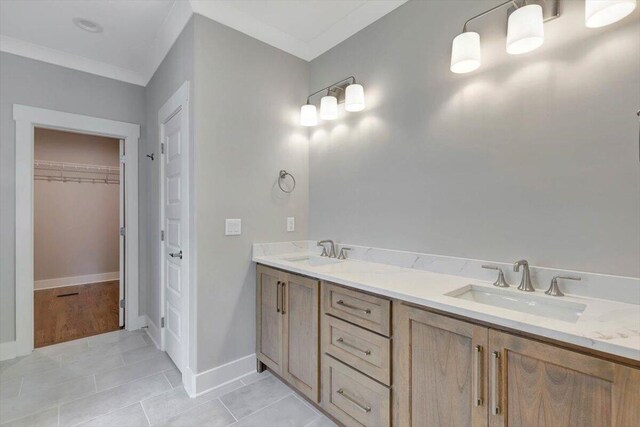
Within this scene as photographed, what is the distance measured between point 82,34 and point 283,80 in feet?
5.63

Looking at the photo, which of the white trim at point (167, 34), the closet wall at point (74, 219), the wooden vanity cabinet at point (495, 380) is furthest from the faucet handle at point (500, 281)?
the closet wall at point (74, 219)

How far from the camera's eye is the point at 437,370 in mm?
1212

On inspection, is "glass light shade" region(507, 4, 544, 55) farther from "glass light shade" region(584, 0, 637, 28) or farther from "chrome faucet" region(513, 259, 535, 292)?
"chrome faucet" region(513, 259, 535, 292)

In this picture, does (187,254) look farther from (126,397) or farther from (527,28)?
(527,28)

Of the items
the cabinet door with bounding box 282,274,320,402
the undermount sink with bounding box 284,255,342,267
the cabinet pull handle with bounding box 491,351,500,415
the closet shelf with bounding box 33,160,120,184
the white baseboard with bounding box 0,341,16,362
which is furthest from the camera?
the closet shelf with bounding box 33,160,120,184

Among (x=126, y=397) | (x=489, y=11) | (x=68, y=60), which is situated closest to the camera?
(x=489, y=11)

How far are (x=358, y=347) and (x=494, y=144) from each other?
1.27m

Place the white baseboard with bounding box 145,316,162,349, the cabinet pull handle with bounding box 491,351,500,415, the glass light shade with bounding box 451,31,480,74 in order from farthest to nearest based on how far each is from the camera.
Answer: the white baseboard with bounding box 145,316,162,349 → the glass light shade with bounding box 451,31,480,74 → the cabinet pull handle with bounding box 491,351,500,415

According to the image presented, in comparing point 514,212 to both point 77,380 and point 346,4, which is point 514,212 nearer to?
point 346,4

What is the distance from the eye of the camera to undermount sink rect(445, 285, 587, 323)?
119 centimetres

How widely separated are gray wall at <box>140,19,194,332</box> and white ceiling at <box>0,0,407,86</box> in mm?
144

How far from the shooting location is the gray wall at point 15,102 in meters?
2.51

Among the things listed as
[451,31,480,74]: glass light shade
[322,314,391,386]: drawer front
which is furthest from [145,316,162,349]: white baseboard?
[451,31,480,74]: glass light shade

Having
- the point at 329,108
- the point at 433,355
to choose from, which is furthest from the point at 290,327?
the point at 329,108
